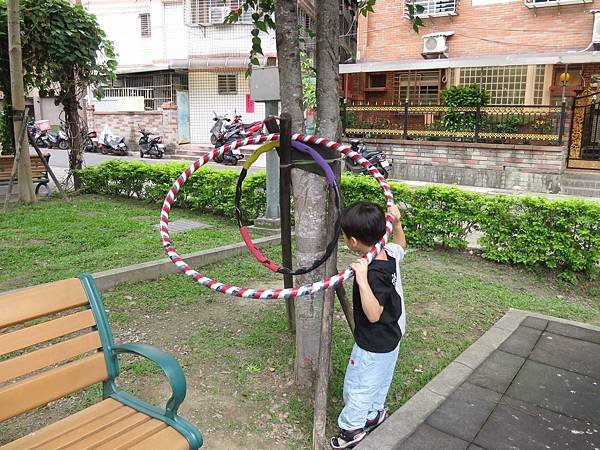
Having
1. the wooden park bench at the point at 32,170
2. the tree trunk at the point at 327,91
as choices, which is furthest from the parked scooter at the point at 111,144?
the tree trunk at the point at 327,91

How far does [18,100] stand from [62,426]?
8.40 metres

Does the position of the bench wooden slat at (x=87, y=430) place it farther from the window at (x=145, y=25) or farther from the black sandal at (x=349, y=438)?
the window at (x=145, y=25)

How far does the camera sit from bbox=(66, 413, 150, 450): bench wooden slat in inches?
83.9

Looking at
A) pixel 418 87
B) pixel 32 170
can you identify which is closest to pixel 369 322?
pixel 32 170

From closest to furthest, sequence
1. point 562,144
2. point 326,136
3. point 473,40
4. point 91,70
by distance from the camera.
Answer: point 326,136 < point 91,70 < point 562,144 < point 473,40

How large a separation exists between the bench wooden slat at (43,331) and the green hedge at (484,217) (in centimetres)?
514

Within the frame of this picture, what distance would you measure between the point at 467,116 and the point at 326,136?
11.6 meters

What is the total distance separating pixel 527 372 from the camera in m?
3.63

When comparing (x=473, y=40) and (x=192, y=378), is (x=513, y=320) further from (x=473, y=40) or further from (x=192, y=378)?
(x=473, y=40)

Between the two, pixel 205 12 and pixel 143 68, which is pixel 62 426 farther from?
pixel 143 68

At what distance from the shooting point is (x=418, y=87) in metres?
17.6

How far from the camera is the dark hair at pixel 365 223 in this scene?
8.75ft

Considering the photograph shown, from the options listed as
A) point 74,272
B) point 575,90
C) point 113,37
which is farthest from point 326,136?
point 113,37

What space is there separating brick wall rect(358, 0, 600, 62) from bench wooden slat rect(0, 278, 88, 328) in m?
13.4
